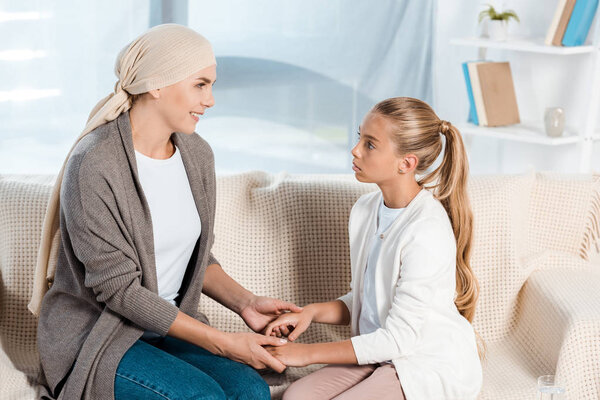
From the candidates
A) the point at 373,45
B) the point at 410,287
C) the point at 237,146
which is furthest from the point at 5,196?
the point at 373,45

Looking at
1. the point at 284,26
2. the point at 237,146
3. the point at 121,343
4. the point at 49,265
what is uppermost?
the point at 284,26

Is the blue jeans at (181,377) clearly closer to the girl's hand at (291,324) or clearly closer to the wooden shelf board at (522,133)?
the girl's hand at (291,324)

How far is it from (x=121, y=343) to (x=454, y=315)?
0.73m

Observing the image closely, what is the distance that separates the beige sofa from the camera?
201 cm

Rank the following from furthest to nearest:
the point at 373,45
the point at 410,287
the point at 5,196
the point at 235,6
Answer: the point at 373,45
the point at 235,6
the point at 5,196
the point at 410,287

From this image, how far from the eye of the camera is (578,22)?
3137 mm

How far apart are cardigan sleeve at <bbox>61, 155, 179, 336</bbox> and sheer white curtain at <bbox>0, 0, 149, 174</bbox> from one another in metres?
1.82

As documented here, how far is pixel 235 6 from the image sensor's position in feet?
11.4

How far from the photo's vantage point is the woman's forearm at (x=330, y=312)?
1842mm

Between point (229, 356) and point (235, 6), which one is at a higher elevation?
point (235, 6)

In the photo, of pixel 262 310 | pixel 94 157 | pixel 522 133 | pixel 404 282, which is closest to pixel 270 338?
pixel 262 310

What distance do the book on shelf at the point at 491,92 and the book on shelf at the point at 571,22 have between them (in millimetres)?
278

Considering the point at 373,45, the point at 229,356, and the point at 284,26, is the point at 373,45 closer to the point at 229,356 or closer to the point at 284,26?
the point at 284,26

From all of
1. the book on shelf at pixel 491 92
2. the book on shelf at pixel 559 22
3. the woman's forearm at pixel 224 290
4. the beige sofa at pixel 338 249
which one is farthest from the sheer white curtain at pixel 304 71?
the woman's forearm at pixel 224 290
